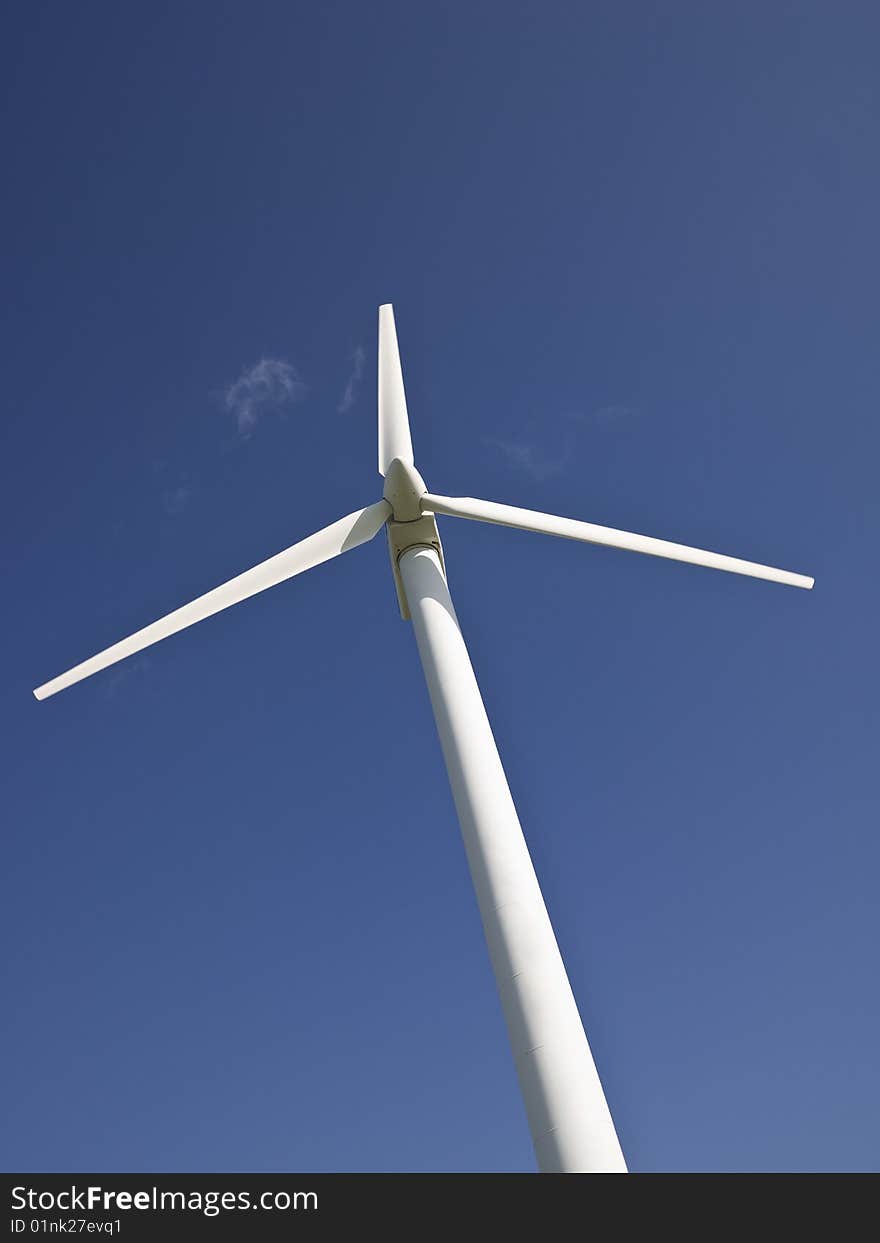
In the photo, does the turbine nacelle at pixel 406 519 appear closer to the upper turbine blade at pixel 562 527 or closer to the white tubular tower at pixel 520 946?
the upper turbine blade at pixel 562 527

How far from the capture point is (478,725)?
17.7 metres

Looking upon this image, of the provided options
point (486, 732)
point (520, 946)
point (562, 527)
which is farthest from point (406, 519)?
point (520, 946)

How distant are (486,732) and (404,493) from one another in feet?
24.5

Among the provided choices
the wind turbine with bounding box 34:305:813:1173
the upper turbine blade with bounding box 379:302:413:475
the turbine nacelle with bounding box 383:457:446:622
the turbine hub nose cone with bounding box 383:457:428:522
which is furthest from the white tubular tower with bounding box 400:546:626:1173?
the upper turbine blade with bounding box 379:302:413:475

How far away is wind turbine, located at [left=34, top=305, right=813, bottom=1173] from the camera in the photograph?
13414mm

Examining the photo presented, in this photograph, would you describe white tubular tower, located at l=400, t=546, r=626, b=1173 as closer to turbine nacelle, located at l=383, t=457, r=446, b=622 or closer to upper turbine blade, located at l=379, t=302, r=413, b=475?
turbine nacelle, located at l=383, t=457, r=446, b=622

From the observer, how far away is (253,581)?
22109mm

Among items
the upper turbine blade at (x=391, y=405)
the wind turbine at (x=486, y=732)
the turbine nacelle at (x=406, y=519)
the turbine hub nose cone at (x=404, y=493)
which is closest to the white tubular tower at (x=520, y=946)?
the wind turbine at (x=486, y=732)

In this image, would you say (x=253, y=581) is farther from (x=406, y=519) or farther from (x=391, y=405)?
(x=391, y=405)

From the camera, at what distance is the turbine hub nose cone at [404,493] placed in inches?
886

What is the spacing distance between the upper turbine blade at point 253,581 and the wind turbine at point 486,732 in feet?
0.08

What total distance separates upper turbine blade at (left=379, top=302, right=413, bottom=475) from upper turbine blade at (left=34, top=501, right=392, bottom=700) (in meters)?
1.96
